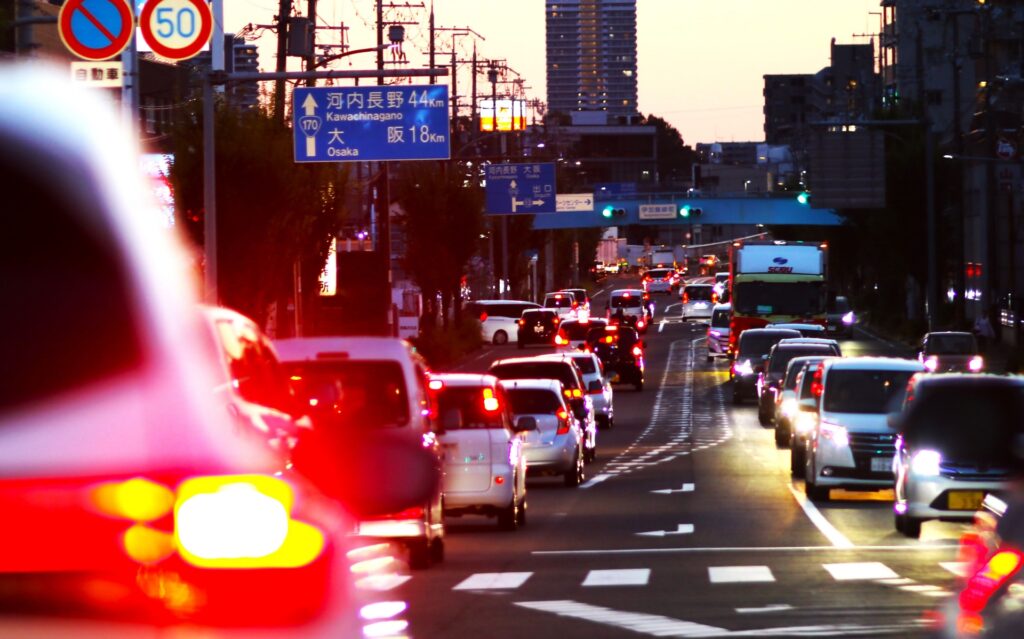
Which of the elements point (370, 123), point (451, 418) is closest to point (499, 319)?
point (370, 123)

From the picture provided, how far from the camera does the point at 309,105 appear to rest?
40812mm

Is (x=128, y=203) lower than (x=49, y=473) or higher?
higher

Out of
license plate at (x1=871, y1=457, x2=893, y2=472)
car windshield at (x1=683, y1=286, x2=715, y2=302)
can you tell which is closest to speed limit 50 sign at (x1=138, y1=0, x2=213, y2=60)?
license plate at (x1=871, y1=457, x2=893, y2=472)

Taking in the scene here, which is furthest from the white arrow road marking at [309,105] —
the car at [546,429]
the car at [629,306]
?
the car at [629,306]

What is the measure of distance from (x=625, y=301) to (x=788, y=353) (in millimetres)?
45231

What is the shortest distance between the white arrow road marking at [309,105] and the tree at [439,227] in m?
37.1

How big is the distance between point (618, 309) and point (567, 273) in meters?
72.5

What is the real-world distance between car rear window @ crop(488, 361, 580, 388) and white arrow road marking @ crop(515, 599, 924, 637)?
18.8 meters

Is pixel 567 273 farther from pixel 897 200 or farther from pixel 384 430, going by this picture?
pixel 384 430

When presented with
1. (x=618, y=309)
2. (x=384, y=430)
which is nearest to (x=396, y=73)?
(x=384, y=430)

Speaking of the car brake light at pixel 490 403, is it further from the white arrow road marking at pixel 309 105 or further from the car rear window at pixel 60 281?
the white arrow road marking at pixel 309 105

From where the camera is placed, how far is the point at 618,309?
287 feet

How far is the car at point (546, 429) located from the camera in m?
28.0

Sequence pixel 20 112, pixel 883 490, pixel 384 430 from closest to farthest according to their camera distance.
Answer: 1. pixel 20 112
2. pixel 384 430
3. pixel 883 490
